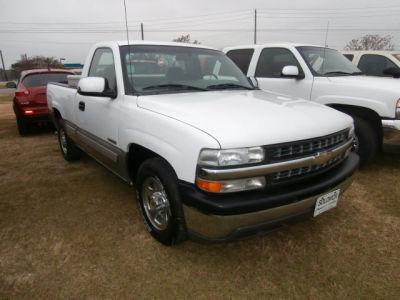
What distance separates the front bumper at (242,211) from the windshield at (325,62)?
3037 mm

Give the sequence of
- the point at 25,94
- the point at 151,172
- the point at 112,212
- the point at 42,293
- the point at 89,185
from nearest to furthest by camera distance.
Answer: the point at 42,293
the point at 151,172
the point at 112,212
the point at 89,185
the point at 25,94

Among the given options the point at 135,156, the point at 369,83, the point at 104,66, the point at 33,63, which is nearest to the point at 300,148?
the point at 135,156

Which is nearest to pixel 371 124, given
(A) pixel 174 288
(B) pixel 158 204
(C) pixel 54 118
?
(B) pixel 158 204

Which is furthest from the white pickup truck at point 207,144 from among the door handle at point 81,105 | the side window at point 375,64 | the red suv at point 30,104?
the side window at point 375,64

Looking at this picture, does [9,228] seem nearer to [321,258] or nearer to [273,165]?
[273,165]

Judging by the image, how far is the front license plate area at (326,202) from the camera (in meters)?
2.48

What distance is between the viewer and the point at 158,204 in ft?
9.06

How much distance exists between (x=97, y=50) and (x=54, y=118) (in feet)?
6.71

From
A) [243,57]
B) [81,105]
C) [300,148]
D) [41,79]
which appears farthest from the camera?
[41,79]

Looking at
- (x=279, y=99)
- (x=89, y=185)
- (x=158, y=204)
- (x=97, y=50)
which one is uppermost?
(x=97, y=50)

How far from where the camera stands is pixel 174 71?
130 inches

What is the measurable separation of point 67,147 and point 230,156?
3.86 meters

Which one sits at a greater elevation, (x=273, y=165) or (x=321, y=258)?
(x=273, y=165)

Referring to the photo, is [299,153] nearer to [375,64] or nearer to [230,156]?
[230,156]
